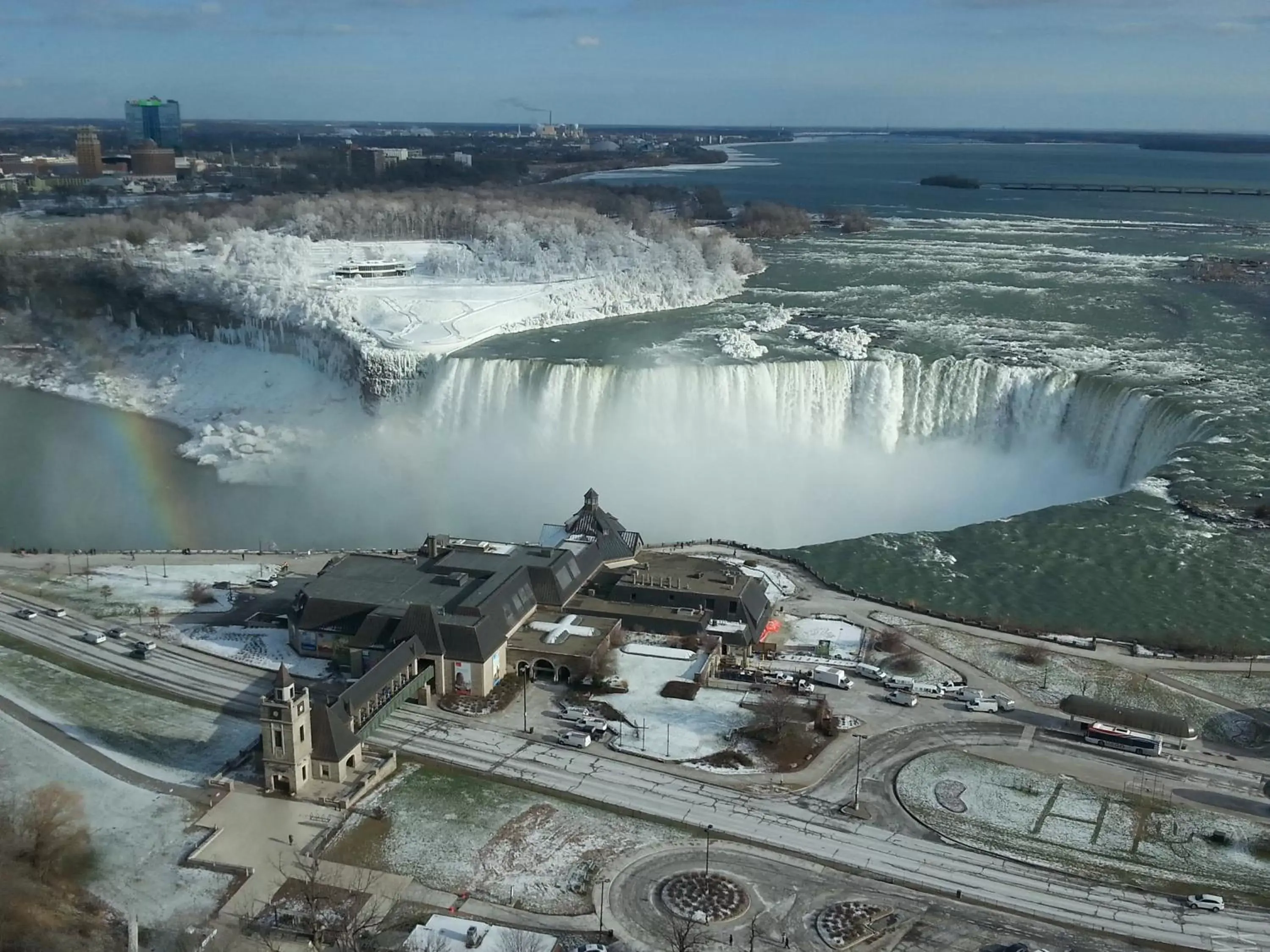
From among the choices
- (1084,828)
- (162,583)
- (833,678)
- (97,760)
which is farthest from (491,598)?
(1084,828)

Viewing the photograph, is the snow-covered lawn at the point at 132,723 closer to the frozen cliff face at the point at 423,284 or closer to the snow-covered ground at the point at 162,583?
the snow-covered ground at the point at 162,583

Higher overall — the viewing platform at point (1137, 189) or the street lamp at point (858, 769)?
the viewing platform at point (1137, 189)

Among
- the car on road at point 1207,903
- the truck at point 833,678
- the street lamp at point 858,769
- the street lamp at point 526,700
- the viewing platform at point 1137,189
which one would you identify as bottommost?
the street lamp at point 526,700

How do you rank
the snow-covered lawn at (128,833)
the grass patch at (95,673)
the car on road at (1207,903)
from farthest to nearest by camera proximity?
the grass patch at (95,673) → the snow-covered lawn at (128,833) → the car on road at (1207,903)

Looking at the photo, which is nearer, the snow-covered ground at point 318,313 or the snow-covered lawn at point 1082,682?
the snow-covered lawn at point 1082,682

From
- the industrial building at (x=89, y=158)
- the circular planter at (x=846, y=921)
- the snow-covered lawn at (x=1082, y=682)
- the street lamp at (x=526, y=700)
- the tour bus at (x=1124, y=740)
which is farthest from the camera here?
the industrial building at (x=89, y=158)

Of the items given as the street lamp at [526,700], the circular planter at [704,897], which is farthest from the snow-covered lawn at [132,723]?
the circular planter at [704,897]

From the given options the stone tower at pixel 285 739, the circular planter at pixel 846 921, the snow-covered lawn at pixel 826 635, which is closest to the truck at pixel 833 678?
the snow-covered lawn at pixel 826 635
